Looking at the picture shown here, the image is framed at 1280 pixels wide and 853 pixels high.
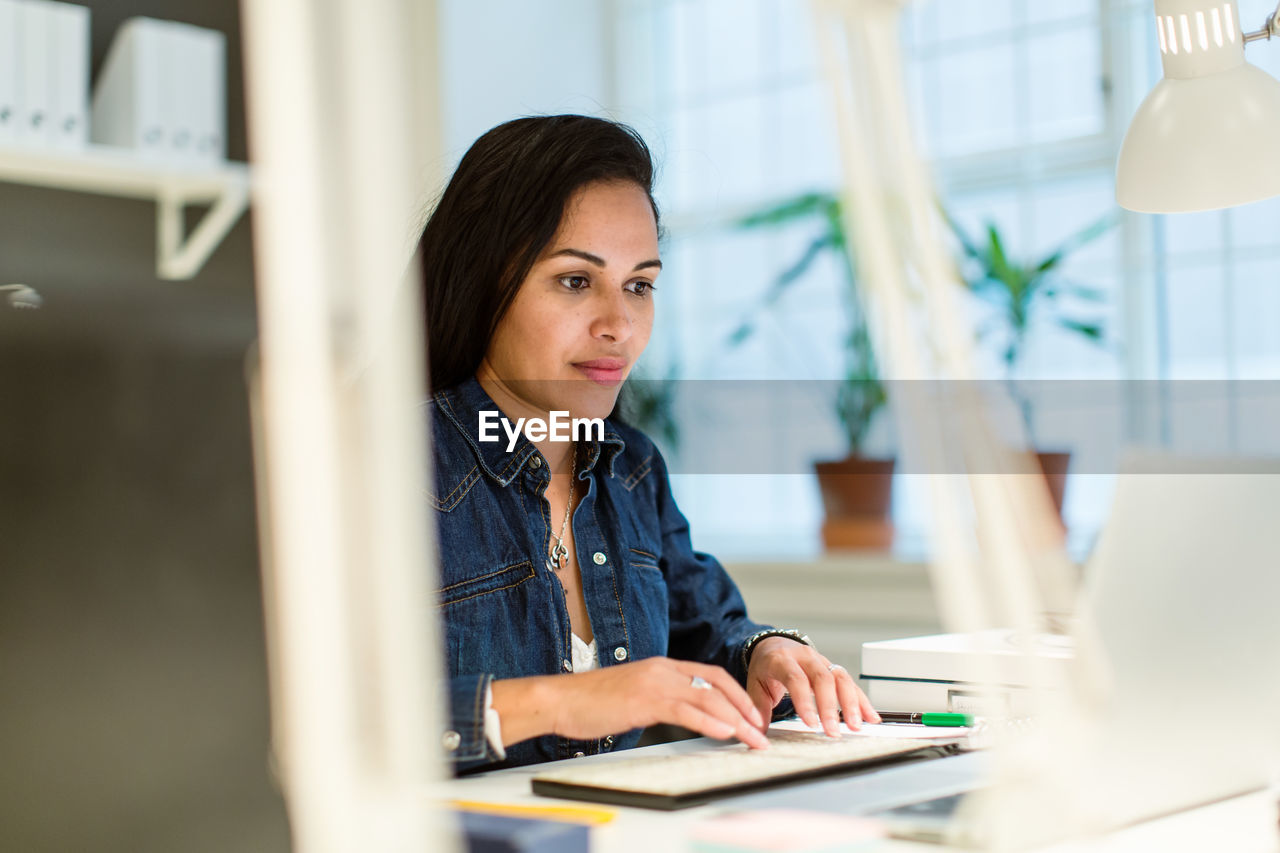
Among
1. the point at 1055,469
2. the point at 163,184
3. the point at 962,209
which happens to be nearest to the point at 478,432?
the point at 163,184

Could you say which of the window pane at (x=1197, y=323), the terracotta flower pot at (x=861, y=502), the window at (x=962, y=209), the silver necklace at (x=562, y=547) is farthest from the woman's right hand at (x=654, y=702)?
the window pane at (x=1197, y=323)

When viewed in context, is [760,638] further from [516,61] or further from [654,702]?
[516,61]

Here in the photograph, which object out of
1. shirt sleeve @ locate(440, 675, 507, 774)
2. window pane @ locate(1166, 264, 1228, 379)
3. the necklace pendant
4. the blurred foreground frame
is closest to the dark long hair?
the necklace pendant

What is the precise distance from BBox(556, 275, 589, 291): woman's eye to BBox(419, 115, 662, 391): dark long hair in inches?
1.8

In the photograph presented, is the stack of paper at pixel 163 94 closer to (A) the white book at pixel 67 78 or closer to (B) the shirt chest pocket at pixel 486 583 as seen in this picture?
(A) the white book at pixel 67 78

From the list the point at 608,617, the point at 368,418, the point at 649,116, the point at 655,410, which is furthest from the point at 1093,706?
the point at 649,116

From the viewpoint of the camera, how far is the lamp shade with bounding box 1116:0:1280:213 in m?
1.15

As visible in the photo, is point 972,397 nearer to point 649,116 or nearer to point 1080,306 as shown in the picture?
point 1080,306

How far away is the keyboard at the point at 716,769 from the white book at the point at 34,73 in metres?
1.28

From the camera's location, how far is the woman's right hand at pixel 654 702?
1110 millimetres

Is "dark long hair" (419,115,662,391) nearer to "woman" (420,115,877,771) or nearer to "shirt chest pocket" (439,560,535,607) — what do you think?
"woman" (420,115,877,771)

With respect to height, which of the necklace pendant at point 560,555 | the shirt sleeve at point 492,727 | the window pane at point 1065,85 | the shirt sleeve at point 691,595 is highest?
the window pane at point 1065,85

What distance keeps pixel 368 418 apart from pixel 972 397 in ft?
0.89

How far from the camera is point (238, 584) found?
194 cm
